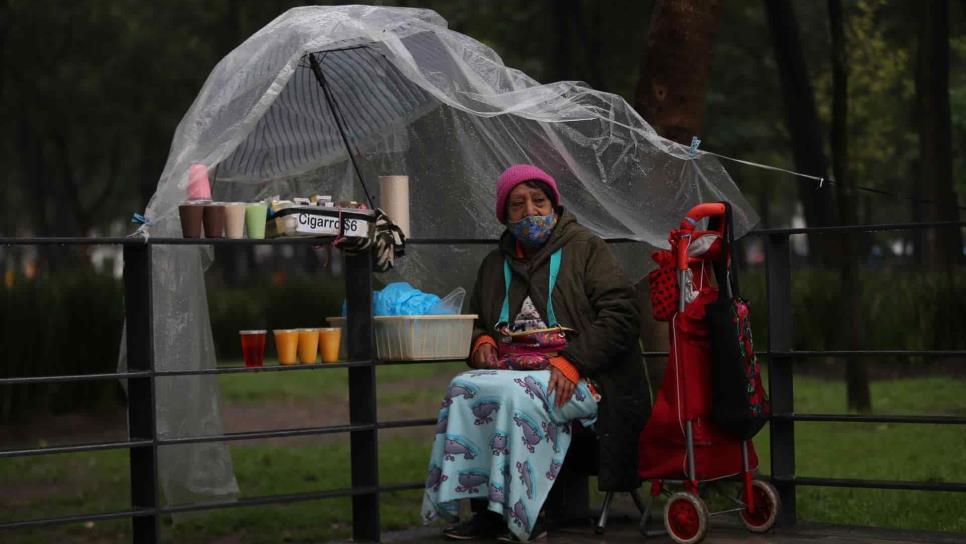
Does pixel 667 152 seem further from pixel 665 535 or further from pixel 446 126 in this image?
pixel 665 535

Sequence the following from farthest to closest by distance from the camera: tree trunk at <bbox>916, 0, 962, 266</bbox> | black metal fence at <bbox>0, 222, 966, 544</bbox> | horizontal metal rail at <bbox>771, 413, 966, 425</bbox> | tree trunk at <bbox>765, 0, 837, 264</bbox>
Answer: tree trunk at <bbox>916, 0, 962, 266</bbox>, tree trunk at <bbox>765, 0, 837, 264</bbox>, horizontal metal rail at <bbox>771, 413, 966, 425</bbox>, black metal fence at <bbox>0, 222, 966, 544</bbox>

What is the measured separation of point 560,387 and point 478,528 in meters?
0.81

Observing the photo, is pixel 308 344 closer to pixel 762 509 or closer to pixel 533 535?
pixel 533 535

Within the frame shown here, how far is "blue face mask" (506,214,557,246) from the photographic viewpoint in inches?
246

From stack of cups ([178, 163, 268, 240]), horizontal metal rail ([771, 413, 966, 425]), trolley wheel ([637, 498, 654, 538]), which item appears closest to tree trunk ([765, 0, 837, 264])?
horizontal metal rail ([771, 413, 966, 425])

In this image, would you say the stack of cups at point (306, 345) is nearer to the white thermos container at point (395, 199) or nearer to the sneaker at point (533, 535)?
the white thermos container at point (395, 199)

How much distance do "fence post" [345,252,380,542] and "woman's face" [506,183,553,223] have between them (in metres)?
0.74

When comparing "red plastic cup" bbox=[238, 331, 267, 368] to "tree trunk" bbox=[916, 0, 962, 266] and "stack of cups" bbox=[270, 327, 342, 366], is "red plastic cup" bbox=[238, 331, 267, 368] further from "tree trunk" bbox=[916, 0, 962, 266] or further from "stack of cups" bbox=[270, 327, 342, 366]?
"tree trunk" bbox=[916, 0, 962, 266]

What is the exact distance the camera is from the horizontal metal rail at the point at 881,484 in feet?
19.3

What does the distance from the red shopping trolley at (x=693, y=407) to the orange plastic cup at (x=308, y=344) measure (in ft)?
5.17

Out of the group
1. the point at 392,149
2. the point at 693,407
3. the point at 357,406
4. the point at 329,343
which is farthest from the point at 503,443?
the point at 392,149

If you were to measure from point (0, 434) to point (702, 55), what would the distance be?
27.4 feet

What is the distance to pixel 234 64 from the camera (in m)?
6.36

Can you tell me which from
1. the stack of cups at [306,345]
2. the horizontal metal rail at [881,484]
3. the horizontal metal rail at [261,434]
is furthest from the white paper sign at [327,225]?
the horizontal metal rail at [881,484]
